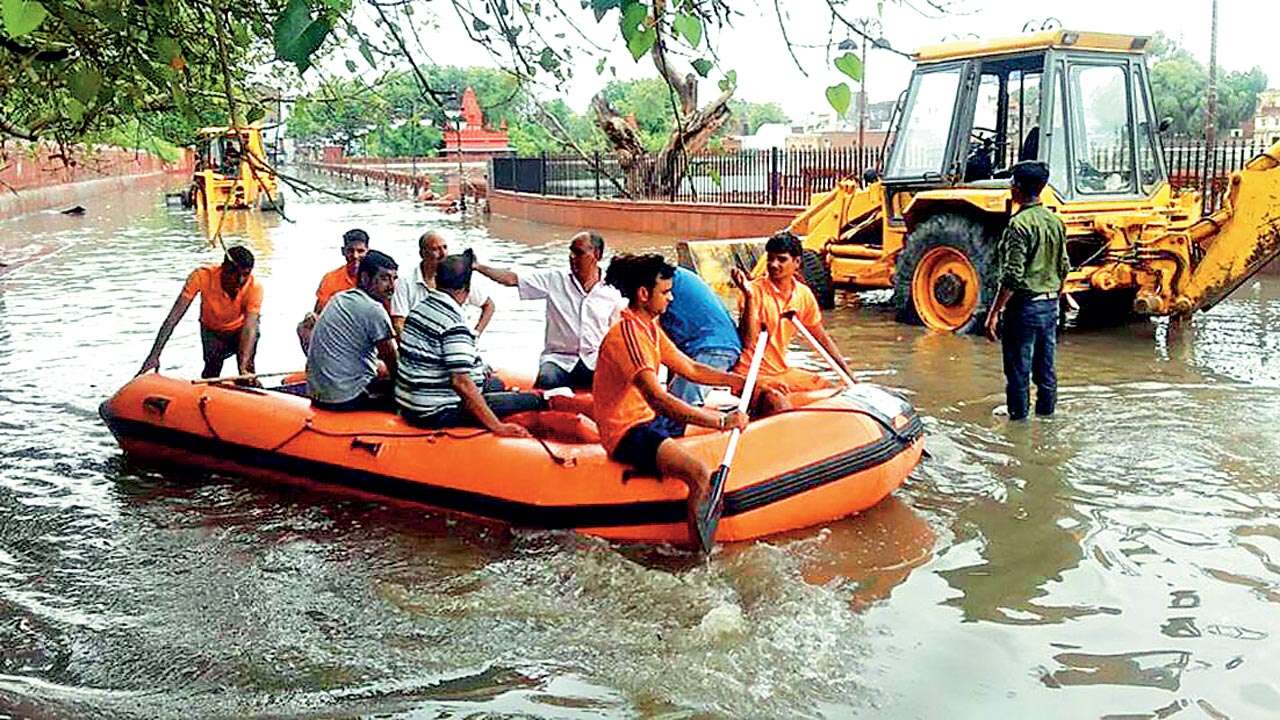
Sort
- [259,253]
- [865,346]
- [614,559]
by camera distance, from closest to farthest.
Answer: [614,559], [865,346], [259,253]

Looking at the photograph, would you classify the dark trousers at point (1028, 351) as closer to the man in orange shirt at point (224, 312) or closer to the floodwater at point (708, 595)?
the floodwater at point (708, 595)

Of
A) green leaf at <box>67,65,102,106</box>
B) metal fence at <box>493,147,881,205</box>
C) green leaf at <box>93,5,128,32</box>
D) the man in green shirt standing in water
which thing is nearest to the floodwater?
the man in green shirt standing in water

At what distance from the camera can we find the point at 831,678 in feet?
14.6

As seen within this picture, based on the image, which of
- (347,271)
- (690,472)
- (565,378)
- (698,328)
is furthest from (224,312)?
(690,472)

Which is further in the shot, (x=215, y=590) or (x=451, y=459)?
(x=451, y=459)

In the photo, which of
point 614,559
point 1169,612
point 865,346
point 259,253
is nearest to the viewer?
point 1169,612

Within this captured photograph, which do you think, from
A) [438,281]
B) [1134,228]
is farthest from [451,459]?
[1134,228]

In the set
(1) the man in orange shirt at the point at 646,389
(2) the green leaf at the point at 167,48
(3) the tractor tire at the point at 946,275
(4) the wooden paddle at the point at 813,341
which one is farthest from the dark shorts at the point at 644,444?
(3) the tractor tire at the point at 946,275

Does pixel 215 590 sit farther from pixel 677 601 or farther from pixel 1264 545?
pixel 1264 545

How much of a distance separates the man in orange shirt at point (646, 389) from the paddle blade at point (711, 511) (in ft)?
0.10

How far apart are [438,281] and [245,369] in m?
2.64

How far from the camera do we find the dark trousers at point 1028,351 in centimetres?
761

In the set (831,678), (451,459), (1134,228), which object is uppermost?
(1134,228)

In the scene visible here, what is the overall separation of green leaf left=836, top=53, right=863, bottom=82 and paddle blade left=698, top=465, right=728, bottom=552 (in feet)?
10.0
